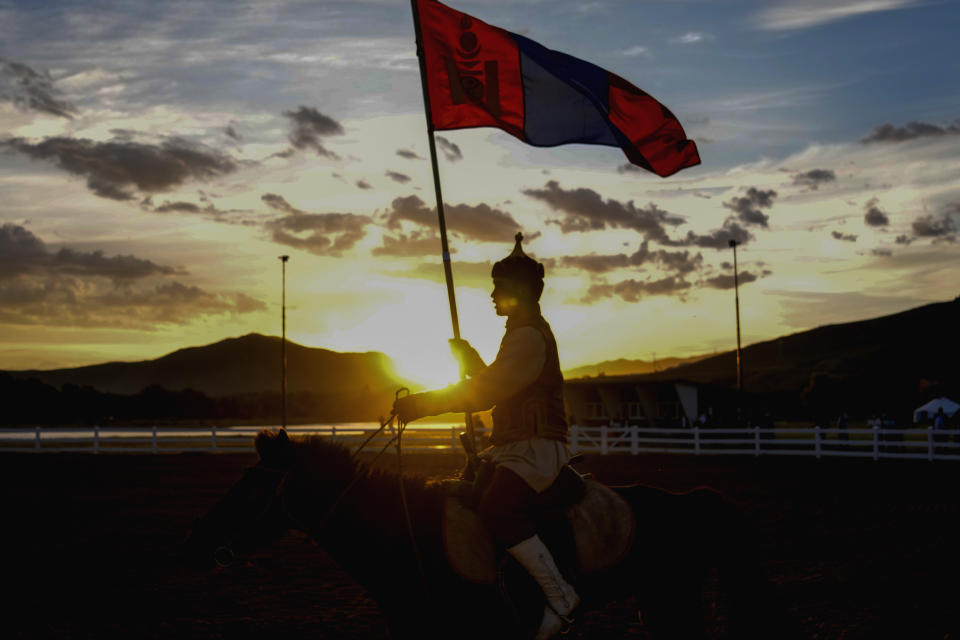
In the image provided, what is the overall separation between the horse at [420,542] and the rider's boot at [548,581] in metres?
0.13

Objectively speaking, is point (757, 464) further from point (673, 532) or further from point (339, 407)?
point (339, 407)

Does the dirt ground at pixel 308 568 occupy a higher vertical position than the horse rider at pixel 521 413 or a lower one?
lower

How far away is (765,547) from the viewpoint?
12984 millimetres

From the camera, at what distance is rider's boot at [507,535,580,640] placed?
15.0ft

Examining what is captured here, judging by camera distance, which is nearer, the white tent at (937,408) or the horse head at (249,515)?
the horse head at (249,515)

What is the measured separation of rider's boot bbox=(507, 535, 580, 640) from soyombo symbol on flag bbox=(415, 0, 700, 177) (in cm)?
392

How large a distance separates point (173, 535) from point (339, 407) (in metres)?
125

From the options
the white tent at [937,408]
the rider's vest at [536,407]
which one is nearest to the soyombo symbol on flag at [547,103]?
the rider's vest at [536,407]

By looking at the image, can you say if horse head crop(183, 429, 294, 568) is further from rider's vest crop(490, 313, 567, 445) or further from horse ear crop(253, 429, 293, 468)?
rider's vest crop(490, 313, 567, 445)

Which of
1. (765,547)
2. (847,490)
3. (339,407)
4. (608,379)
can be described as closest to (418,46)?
(765,547)

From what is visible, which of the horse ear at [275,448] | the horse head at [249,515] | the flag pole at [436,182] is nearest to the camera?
the horse head at [249,515]

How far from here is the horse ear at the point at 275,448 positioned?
16.1ft

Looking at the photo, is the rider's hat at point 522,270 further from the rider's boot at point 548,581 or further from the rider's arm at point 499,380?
the rider's boot at point 548,581

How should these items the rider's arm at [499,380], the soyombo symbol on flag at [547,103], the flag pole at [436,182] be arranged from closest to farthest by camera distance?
the rider's arm at [499,380] < the flag pole at [436,182] < the soyombo symbol on flag at [547,103]
